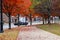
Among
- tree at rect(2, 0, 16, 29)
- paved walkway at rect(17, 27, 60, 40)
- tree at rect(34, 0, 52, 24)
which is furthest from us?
tree at rect(34, 0, 52, 24)

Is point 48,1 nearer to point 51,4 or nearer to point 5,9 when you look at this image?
point 51,4

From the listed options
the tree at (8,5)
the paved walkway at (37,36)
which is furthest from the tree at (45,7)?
the paved walkway at (37,36)

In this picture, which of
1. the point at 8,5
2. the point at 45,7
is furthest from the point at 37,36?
the point at 45,7

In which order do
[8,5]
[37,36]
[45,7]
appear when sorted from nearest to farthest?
[37,36], [8,5], [45,7]

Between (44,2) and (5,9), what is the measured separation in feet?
52.9

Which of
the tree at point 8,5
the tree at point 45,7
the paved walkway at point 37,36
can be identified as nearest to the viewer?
the paved walkway at point 37,36

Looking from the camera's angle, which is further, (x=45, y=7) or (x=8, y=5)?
(x=45, y=7)

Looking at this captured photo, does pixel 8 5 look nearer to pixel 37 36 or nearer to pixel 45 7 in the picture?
pixel 37 36

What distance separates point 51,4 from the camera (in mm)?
46438

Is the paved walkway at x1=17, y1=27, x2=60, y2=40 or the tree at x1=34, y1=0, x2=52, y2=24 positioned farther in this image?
the tree at x1=34, y1=0, x2=52, y2=24

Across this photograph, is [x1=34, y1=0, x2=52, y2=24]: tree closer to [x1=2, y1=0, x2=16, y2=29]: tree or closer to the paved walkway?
[x1=2, y1=0, x2=16, y2=29]: tree

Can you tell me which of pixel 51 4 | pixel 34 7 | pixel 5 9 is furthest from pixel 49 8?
pixel 5 9

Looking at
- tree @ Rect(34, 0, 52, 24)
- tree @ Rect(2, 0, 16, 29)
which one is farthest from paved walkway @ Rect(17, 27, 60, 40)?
tree @ Rect(34, 0, 52, 24)

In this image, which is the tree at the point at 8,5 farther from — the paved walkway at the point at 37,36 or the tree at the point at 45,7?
the tree at the point at 45,7
